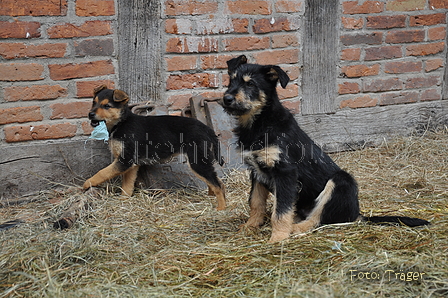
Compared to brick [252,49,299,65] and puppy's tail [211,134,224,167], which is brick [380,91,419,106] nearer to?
brick [252,49,299,65]

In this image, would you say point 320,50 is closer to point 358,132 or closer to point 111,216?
point 358,132

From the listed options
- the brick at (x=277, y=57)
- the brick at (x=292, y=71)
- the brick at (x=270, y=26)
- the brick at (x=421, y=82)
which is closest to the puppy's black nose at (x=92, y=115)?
the brick at (x=277, y=57)

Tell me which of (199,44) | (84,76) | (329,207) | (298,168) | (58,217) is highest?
(199,44)

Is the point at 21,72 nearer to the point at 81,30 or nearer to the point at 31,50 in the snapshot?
the point at 31,50

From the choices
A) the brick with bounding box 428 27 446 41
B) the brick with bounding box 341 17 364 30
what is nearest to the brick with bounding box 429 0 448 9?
the brick with bounding box 428 27 446 41

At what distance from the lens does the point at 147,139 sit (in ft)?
15.9

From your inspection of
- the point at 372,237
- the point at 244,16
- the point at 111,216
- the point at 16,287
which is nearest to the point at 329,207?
the point at 372,237

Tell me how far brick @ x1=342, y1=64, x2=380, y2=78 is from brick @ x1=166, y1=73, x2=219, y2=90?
1789 millimetres

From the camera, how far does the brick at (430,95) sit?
655 centimetres

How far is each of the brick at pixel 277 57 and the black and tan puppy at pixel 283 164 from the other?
1744mm

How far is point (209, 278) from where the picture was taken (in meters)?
3.01

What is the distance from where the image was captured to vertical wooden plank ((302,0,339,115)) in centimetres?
581

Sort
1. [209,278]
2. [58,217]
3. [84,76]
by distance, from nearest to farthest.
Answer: [209,278]
[58,217]
[84,76]

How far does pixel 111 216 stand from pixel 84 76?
5.32ft
